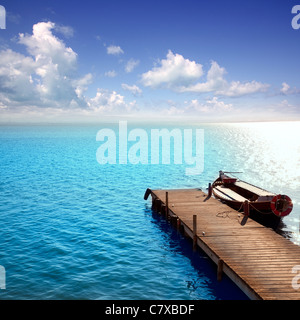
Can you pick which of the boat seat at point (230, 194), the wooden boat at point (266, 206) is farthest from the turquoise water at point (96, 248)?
the boat seat at point (230, 194)

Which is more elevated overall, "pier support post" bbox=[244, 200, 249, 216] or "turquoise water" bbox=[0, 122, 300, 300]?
"pier support post" bbox=[244, 200, 249, 216]

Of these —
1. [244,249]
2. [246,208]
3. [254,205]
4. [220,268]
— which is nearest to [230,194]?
[254,205]

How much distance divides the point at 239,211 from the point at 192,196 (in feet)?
19.1

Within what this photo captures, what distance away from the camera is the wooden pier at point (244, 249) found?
13.3 metres

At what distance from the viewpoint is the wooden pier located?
13.3 m

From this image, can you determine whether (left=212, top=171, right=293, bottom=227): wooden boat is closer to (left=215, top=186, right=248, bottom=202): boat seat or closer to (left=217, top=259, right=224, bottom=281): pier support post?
(left=215, top=186, right=248, bottom=202): boat seat

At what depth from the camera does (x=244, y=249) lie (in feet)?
56.4

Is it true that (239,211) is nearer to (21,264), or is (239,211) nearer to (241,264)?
(241,264)

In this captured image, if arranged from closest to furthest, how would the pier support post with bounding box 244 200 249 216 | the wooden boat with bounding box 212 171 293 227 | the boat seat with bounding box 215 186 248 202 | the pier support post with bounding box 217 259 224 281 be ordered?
the pier support post with bounding box 217 259 224 281
the pier support post with bounding box 244 200 249 216
the wooden boat with bounding box 212 171 293 227
the boat seat with bounding box 215 186 248 202

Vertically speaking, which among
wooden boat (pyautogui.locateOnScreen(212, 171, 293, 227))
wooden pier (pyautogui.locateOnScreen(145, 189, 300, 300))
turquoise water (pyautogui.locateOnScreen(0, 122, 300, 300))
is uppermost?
wooden boat (pyautogui.locateOnScreen(212, 171, 293, 227))

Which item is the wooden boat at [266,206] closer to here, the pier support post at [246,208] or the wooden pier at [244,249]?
the pier support post at [246,208]

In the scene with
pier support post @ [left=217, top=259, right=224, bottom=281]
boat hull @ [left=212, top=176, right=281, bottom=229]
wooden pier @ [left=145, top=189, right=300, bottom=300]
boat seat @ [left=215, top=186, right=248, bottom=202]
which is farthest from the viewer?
boat seat @ [left=215, top=186, right=248, bottom=202]

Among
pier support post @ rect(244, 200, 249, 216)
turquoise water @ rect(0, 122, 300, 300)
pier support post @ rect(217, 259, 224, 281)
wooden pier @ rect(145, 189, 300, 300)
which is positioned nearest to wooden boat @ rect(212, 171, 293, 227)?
pier support post @ rect(244, 200, 249, 216)

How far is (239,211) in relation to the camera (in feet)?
86.0
